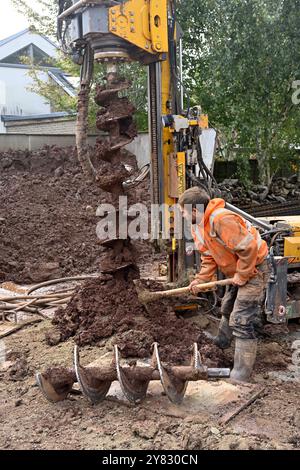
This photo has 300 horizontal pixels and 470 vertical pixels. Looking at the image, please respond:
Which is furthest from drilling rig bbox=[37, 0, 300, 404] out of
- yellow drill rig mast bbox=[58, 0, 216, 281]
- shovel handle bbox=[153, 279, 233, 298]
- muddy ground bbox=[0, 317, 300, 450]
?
shovel handle bbox=[153, 279, 233, 298]

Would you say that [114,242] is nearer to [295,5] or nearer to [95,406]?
[95,406]

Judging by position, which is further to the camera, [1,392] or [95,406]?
[1,392]

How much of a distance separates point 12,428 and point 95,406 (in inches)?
23.5

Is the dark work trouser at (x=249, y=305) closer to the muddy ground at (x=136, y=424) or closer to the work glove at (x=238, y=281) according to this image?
the work glove at (x=238, y=281)

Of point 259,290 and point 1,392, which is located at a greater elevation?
point 259,290

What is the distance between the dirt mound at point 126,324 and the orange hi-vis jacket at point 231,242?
0.79m

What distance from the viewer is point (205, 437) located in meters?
3.43

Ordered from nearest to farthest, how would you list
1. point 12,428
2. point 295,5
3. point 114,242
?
point 12,428 < point 114,242 < point 295,5

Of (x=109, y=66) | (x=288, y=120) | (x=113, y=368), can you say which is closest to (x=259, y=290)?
(x=113, y=368)

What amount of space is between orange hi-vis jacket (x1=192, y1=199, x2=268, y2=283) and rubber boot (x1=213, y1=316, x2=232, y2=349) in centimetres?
67

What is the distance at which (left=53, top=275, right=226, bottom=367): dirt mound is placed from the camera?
4780 millimetres

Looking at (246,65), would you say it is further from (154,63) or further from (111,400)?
(111,400)

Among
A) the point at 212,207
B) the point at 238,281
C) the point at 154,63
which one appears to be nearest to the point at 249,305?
the point at 238,281

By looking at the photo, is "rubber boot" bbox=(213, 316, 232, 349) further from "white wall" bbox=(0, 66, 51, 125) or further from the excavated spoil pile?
"white wall" bbox=(0, 66, 51, 125)
